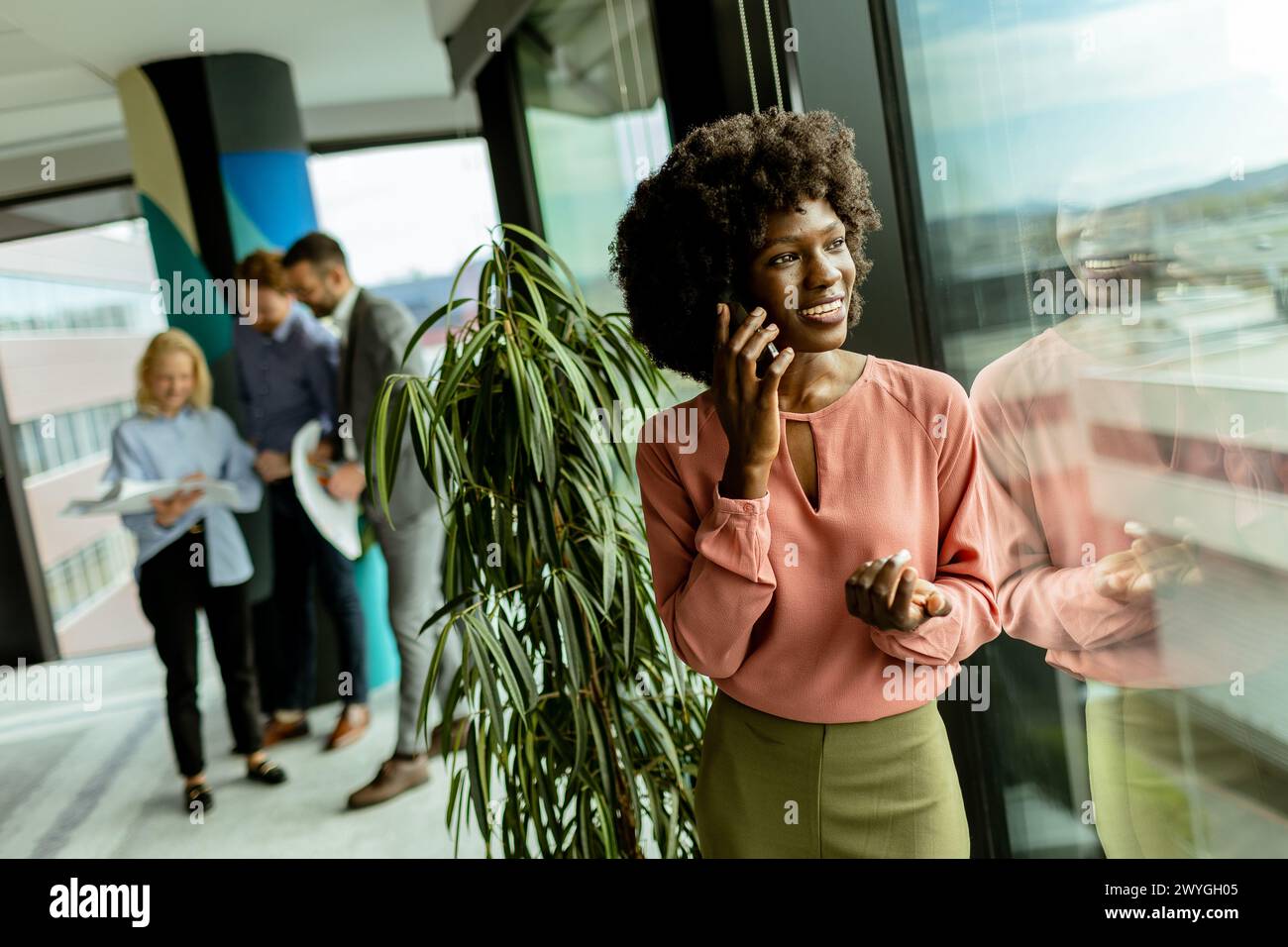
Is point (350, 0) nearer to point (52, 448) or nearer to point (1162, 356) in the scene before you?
point (52, 448)

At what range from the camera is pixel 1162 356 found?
1.34 metres

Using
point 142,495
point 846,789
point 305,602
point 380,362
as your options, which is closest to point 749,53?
point 846,789

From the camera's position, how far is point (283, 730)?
4.29 meters

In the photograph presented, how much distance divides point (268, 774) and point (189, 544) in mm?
968

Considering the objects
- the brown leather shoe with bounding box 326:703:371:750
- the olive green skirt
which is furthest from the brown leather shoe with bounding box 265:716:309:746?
the olive green skirt

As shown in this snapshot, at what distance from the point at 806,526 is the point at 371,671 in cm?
391

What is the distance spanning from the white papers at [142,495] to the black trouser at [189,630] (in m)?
0.16

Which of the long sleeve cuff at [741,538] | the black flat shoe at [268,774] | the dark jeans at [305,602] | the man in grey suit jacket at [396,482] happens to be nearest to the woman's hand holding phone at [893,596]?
the long sleeve cuff at [741,538]

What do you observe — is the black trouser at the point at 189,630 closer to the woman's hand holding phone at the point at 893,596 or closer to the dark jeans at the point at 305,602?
the dark jeans at the point at 305,602

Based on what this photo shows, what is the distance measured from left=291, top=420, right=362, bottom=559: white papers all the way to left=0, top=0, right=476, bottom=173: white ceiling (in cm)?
179

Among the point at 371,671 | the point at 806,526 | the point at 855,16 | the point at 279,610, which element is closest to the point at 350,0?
the point at 279,610

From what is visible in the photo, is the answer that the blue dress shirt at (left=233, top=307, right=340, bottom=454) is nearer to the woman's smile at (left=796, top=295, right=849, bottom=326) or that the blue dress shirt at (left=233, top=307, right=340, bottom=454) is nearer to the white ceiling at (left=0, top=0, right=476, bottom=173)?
→ the white ceiling at (left=0, top=0, right=476, bottom=173)

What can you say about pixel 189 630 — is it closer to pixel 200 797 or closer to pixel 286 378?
pixel 200 797

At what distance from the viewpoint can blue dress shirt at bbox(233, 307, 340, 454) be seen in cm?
413
